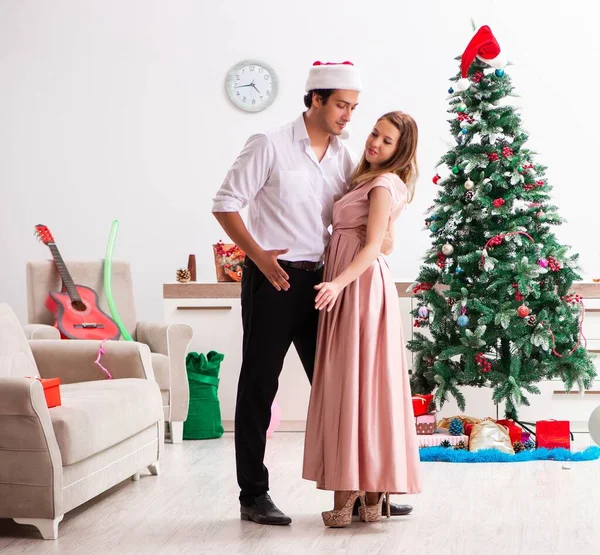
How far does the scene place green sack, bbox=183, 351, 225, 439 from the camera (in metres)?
5.13

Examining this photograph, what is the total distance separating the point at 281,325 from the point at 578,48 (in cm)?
371

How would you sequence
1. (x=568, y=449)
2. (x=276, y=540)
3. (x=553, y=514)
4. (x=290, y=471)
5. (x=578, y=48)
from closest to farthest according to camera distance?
1. (x=276, y=540)
2. (x=553, y=514)
3. (x=290, y=471)
4. (x=568, y=449)
5. (x=578, y=48)

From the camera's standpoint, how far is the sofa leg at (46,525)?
2.95m

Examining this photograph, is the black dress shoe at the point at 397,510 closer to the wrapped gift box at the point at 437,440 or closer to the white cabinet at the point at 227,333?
the wrapped gift box at the point at 437,440

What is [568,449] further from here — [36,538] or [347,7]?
[347,7]

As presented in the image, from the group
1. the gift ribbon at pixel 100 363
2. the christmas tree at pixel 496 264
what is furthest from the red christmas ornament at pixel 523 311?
the gift ribbon at pixel 100 363

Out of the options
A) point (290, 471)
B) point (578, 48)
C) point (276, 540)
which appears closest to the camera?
point (276, 540)

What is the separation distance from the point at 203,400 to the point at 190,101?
199 cm

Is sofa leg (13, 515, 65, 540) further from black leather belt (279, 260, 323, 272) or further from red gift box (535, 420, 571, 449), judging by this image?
red gift box (535, 420, 571, 449)

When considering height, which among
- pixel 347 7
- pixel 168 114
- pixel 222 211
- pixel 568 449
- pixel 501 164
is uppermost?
pixel 347 7

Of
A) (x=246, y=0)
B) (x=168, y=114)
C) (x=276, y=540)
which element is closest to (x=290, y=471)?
(x=276, y=540)

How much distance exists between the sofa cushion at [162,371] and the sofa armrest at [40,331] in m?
0.51

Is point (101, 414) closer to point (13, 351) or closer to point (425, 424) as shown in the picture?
point (13, 351)

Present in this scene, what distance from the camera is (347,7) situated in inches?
236
